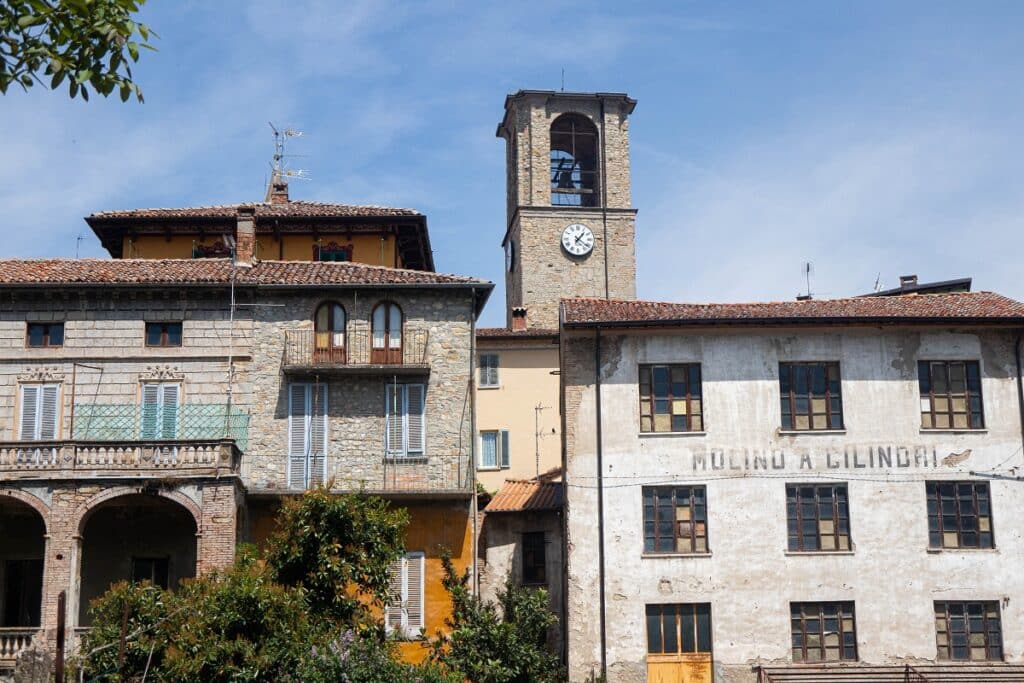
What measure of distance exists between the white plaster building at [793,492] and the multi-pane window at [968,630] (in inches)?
1.3

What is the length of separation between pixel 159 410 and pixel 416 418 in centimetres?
648

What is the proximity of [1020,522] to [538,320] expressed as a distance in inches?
1236

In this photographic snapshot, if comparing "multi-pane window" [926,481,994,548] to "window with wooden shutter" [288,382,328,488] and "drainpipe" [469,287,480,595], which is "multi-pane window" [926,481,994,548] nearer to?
"drainpipe" [469,287,480,595]

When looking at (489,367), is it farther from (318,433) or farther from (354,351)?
(318,433)

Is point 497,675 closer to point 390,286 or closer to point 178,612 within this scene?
point 178,612

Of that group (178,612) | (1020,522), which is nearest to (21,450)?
(178,612)

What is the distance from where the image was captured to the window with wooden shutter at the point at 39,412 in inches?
1272

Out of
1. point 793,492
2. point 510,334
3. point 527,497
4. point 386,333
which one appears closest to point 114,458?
point 386,333

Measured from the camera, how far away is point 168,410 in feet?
107

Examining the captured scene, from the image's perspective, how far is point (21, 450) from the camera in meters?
29.8

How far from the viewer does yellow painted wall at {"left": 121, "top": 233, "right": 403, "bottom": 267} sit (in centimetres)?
3916

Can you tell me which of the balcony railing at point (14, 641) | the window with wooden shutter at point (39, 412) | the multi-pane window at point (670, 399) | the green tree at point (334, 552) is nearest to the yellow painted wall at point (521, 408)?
the multi-pane window at point (670, 399)

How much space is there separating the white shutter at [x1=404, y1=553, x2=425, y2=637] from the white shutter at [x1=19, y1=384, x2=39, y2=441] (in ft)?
32.5

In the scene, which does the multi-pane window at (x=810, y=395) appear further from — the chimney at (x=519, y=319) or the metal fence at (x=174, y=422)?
the chimney at (x=519, y=319)
